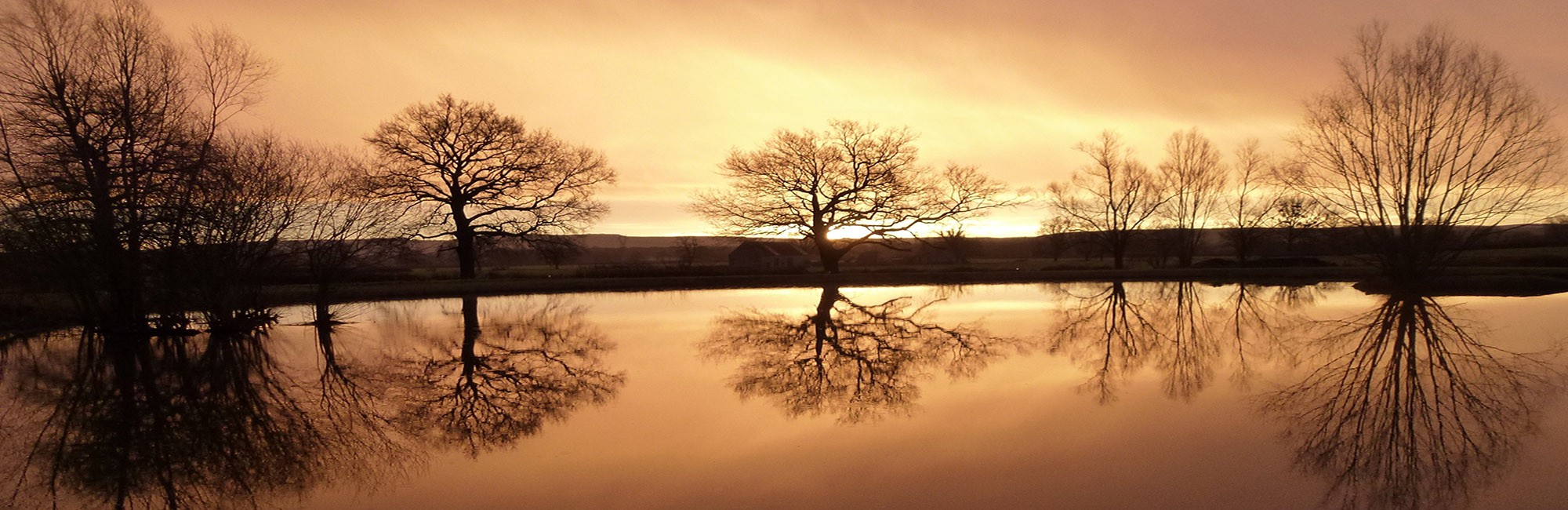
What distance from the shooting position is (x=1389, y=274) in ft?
88.6

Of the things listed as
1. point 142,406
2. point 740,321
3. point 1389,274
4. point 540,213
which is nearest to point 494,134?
point 540,213

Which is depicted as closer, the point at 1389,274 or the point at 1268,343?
the point at 1268,343

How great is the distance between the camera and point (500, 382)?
1084 centimetres

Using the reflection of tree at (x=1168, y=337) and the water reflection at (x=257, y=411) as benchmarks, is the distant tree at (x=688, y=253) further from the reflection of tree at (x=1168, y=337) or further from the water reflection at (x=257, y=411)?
the water reflection at (x=257, y=411)

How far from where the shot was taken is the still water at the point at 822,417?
5879 mm

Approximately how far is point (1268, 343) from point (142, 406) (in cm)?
1621

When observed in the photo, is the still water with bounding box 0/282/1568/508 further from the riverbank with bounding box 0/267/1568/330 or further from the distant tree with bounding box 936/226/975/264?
the distant tree with bounding box 936/226/975/264

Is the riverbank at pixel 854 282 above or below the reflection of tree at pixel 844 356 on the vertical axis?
above

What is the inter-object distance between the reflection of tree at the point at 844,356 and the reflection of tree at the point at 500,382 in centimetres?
212

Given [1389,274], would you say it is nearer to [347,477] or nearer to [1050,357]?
[1050,357]

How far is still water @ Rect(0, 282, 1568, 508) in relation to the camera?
231 inches

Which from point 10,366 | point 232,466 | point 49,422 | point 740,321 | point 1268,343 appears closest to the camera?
point 232,466

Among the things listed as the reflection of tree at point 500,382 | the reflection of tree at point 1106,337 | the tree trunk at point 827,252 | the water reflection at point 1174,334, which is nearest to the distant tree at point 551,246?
the tree trunk at point 827,252

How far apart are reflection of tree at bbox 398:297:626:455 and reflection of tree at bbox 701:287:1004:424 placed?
6.95 feet
